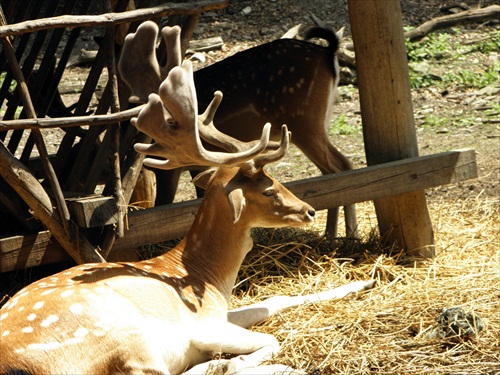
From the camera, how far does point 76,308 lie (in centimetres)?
373

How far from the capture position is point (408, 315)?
186 inches

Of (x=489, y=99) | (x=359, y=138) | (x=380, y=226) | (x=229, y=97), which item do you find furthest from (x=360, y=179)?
(x=489, y=99)

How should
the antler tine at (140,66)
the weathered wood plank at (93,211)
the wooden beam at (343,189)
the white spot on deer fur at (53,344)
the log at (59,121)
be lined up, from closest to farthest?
1. the white spot on deer fur at (53,344)
2. the log at (59,121)
3. the weathered wood plank at (93,211)
4. the antler tine at (140,66)
5. the wooden beam at (343,189)

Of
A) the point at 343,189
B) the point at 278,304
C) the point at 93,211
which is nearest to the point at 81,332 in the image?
the point at 93,211

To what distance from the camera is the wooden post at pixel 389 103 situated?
5.59 meters

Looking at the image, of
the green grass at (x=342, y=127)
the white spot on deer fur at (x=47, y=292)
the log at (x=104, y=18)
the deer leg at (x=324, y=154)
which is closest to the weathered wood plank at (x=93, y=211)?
the white spot on deer fur at (x=47, y=292)

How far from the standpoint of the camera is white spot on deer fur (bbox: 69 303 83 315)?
372 cm

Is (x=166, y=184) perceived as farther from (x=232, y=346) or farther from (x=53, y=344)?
(x=53, y=344)

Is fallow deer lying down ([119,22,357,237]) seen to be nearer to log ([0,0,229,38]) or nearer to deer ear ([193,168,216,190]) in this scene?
log ([0,0,229,38])

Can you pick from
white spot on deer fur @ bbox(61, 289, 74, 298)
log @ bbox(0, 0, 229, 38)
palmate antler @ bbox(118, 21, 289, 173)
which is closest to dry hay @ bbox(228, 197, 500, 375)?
palmate antler @ bbox(118, 21, 289, 173)

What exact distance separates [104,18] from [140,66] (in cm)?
37

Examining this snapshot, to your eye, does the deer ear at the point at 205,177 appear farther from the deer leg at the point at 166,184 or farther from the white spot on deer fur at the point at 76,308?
the deer leg at the point at 166,184

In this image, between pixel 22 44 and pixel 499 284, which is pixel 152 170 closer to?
pixel 22 44

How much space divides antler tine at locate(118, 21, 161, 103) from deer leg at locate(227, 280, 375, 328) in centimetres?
129
